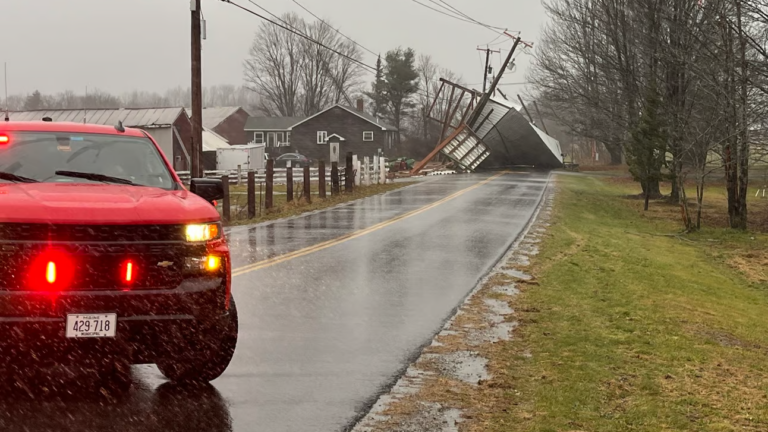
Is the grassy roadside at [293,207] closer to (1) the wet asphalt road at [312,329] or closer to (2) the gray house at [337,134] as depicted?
(1) the wet asphalt road at [312,329]

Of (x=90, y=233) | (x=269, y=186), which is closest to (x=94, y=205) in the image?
(x=90, y=233)

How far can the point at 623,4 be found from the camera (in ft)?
116

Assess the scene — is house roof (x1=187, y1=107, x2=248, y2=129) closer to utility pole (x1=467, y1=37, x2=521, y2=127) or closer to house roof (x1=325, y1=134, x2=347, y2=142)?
house roof (x1=325, y1=134, x2=347, y2=142)

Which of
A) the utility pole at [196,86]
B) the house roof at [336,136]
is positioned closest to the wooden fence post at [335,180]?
the utility pole at [196,86]

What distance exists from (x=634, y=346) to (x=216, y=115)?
9155 cm

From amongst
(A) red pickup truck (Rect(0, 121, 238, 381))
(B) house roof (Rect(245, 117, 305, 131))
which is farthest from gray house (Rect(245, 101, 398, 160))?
(A) red pickup truck (Rect(0, 121, 238, 381))

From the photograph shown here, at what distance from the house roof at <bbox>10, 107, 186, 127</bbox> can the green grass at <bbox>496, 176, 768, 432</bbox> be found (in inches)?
1525

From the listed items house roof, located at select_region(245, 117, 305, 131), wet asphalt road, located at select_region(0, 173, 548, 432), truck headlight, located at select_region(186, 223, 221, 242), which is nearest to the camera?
wet asphalt road, located at select_region(0, 173, 548, 432)

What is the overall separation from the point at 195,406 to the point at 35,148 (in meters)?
2.57

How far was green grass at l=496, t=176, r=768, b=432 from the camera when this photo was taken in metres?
5.74

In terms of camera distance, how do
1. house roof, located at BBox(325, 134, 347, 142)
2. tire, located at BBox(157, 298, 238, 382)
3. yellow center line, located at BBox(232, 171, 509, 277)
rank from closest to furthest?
1. tire, located at BBox(157, 298, 238, 382)
2. yellow center line, located at BBox(232, 171, 509, 277)
3. house roof, located at BBox(325, 134, 347, 142)

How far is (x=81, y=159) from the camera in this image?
6684 millimetres

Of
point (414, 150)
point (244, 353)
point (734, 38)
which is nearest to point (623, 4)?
point (734, 38)

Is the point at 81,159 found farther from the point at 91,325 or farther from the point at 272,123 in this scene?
the point at 272,123
